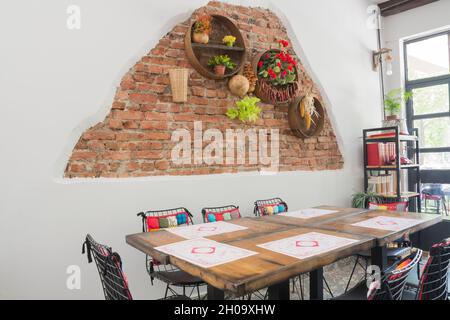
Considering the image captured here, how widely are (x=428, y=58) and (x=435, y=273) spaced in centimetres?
401

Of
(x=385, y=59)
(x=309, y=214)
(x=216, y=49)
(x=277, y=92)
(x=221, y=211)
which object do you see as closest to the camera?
(x=309, y=214)

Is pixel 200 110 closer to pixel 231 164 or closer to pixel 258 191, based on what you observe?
pixel 231 164

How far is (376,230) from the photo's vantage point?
1944 millimetres

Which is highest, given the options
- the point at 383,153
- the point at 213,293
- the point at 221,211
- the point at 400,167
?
the point at 383,153

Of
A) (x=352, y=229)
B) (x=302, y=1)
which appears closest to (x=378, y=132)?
(x=302, y=1)

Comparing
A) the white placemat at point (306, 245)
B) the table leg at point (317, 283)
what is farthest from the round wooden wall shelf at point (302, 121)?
the white placemat at point (306, 245)

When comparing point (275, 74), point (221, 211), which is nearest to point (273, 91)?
point (275, 74)

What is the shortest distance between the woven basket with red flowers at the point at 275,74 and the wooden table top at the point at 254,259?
162 centimetres

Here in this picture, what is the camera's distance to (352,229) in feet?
6.50

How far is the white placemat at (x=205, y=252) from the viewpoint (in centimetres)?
143

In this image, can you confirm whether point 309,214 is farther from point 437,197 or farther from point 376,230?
point 437,197
